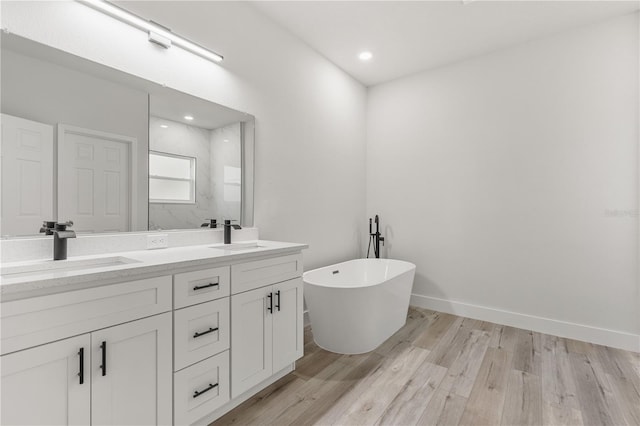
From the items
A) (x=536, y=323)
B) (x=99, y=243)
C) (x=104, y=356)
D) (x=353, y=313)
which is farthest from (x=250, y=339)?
(x=536, y=323)

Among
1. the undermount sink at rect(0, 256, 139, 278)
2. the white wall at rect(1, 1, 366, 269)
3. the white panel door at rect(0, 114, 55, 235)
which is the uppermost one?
the white wall at rect(1, 1, 366, 269)

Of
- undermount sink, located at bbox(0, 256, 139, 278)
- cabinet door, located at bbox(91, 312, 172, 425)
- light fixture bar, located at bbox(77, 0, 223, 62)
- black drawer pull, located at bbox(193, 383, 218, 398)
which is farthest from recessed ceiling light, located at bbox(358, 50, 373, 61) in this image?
black drawer pull, located at bbox(193, 383, 218, 398)

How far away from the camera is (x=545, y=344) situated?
2609 millimetres

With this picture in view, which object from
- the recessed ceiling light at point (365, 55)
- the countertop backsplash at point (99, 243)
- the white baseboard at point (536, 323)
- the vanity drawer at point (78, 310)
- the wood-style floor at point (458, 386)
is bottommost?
the wood-style floor at point (458, 386)

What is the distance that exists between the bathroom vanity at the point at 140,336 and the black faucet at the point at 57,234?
0.06 meters

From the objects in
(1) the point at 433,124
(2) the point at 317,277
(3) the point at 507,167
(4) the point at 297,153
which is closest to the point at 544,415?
(2) the point at 317,277

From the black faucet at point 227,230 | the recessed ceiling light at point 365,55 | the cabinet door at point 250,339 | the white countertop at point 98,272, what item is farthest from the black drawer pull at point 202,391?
the recessed ceiling light at point 365,55

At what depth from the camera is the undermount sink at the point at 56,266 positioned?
4.15 feet

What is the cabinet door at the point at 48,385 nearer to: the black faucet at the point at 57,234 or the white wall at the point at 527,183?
the black faucet at the point at 57,234

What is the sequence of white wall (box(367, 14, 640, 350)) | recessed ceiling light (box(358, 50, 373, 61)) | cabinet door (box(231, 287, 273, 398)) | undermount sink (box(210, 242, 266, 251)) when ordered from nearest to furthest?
1. cabinet door (box(231, 287, 273, 398))
2. undermount sink (box(210, 242, 266, 251))
3. white wall (box(367, 14, 640, 350))
4. recessed ceiling light (box(358, 50, 373, 61))

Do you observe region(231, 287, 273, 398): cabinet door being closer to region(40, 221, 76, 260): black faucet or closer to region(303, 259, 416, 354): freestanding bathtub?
region(303, 259, 416, 354): freestanding bathtub

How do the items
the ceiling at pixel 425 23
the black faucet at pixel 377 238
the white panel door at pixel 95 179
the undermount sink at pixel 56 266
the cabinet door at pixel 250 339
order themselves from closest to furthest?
the undermount sink at pixel 56 266
the white panel door at pixel 95 179
the cabinet door at pixel 250 339
the ceiling at pixel 425 23
the black faucet at pixel 377 238

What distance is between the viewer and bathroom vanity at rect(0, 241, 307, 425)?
1.02m

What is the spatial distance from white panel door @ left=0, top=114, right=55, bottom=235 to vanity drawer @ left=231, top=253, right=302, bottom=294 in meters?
0.97
